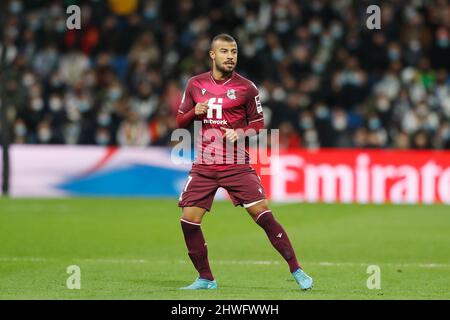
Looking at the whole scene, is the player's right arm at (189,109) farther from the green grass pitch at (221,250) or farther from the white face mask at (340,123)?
the white face mask at (340,123)

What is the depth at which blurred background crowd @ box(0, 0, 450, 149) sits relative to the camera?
24.7m

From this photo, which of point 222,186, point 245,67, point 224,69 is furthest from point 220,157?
point 245,67

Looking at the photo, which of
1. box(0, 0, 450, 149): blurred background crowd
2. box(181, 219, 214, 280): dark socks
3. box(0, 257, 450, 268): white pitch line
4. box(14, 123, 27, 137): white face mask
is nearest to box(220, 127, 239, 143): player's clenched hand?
box(181, 219, 214, 280): dark socks

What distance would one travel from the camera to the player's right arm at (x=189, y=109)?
1017 cm

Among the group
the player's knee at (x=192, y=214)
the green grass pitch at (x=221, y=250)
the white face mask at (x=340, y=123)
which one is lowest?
the green grass pitch at (x=221, y=250)

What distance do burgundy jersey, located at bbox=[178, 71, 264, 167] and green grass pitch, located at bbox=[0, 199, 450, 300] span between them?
1.26m

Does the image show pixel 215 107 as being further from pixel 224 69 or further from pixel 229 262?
pixel 229 262

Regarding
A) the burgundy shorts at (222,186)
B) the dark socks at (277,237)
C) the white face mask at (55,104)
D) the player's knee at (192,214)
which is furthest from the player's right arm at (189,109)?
the white face mask at (55,104)

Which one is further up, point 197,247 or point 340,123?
point 340,123

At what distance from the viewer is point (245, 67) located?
26.3m

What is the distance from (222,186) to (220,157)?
0.90 ft

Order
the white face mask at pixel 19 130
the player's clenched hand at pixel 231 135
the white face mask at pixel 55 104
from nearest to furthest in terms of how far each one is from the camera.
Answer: the player's clenched hand at pixel 231 135, the white face mask at pixel 19 130, the white face mask at pixel 55 104

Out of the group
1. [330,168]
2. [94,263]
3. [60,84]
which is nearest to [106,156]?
[60,84]
